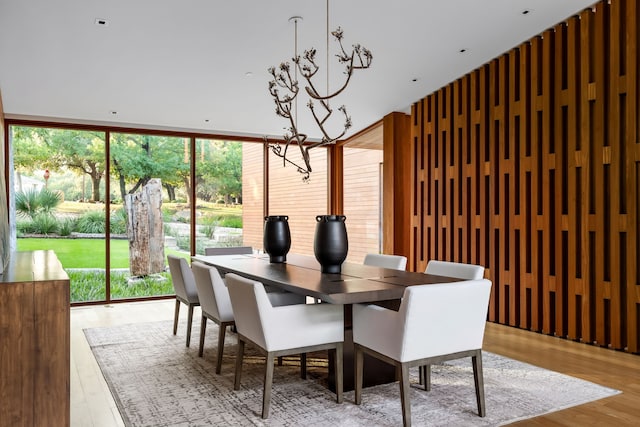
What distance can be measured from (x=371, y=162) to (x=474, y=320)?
5.06 metres

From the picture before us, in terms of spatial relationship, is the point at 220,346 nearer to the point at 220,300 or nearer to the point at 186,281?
the point at 220,300

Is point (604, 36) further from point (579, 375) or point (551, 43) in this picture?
point (579, 375)

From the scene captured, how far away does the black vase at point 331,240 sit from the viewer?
360 centimetres

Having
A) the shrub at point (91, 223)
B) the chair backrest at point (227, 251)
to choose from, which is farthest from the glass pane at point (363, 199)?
the shrub at point (91, 223)

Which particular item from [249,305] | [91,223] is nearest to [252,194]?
[91,223]

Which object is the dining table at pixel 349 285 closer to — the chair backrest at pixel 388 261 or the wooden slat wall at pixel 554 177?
the chair backrest at pixel 388 261

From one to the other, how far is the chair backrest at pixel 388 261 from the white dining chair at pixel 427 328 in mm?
1479

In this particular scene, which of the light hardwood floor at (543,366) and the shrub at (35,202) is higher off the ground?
the shrub at (35,202)

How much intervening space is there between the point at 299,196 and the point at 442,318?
5.91m

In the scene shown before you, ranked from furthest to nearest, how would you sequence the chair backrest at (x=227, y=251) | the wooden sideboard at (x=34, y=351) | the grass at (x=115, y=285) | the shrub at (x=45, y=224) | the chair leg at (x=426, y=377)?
the grass at (x=115, y=285) < the shrub at (x=45, y=224) < the chair backrest at (x=227, y=251) < the chair leg at (x=426, y=377) < the wooden sideboard at (x=34, y=351)

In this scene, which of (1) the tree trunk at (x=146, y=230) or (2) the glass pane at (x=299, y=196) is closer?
(1) the tree trunk at (x=146, y=230)

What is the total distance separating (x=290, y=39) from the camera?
4.69m

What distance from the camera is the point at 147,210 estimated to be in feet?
23.6

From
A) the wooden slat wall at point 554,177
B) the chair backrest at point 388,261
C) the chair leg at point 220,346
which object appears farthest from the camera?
the chair backrest at point 388,261
